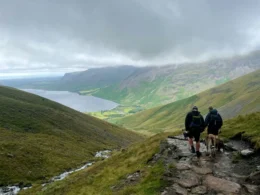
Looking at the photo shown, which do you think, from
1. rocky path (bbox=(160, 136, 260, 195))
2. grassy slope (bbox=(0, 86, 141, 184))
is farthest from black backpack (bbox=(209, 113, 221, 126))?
grassy slope (bbox=(0, 86, 141, 184))

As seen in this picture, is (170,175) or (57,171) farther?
(57,171)

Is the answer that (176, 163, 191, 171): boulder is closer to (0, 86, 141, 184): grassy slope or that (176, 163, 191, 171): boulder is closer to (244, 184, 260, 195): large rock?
(244, 184, 260, 195): large rock

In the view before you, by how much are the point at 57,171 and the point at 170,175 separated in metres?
48.0

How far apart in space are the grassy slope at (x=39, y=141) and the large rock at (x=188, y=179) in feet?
145

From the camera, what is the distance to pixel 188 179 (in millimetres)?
18406

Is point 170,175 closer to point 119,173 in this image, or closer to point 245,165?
point 245,165

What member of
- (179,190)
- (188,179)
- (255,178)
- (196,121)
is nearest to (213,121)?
(196,121)

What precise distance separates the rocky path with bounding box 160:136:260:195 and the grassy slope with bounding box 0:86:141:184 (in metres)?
42.9

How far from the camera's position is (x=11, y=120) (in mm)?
99312

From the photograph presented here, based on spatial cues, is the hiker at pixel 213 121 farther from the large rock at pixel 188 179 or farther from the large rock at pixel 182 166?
the large rock at pixel 188 179

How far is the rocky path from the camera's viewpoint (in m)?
16.8

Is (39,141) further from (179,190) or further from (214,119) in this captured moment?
(179,190)

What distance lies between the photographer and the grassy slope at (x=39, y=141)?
5920 centimetres

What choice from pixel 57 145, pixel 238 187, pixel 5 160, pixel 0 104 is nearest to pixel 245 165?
pixel 238 187
